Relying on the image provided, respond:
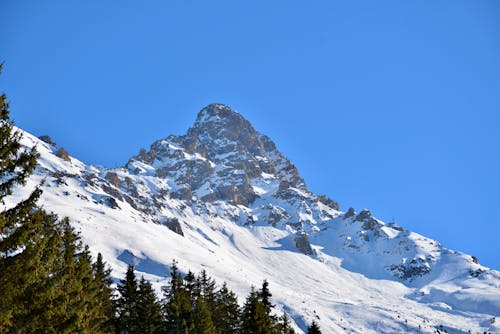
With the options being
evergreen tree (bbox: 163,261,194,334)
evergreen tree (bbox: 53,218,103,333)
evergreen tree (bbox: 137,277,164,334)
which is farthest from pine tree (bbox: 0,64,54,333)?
evergreen tree (bbox: 137,277,164,334)

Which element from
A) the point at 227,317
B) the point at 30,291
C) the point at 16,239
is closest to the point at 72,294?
the point at 30,291

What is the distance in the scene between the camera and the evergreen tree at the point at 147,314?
118ft

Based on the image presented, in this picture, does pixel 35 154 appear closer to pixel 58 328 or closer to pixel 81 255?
pixel 58 328

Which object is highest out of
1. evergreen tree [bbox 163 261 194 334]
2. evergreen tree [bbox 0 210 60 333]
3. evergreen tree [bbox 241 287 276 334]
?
evergreen tree [bbox 241 287 276 334]

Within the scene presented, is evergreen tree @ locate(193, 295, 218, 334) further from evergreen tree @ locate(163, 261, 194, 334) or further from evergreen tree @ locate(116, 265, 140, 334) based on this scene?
evergreen tree @ locate(116, 265, 140, 334)

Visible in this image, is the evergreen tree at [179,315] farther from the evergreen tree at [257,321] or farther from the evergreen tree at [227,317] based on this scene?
the evergreen tree at [227,317]

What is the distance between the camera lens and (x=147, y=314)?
36.2 metres

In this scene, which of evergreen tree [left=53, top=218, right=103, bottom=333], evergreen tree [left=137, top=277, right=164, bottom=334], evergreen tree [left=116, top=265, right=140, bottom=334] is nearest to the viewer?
evergreen tree [left=53, top=218, right=103, bottom=333]

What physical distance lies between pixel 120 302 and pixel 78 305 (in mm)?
19236

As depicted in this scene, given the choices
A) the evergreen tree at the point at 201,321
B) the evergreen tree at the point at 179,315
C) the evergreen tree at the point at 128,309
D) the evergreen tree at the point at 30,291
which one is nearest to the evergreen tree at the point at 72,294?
the evergreen tree at the point at 30,291

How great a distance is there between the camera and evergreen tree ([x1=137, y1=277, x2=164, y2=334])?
3609 cm

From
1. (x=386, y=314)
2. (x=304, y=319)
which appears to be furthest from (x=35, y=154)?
(x=386, y=314)

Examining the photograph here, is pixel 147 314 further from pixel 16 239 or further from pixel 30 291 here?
pixel 16 239

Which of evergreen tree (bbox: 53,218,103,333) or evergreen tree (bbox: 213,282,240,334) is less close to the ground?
evergreen tree (bbox: 213,282,240,334)
